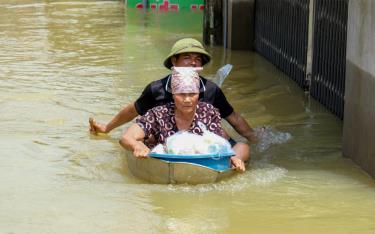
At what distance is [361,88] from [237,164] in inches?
58.3

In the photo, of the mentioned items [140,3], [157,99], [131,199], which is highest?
[157,99]

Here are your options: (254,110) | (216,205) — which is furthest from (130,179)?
(254,110)

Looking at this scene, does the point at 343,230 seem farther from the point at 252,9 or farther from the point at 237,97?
the point at 252,9

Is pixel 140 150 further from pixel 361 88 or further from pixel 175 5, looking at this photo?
pixel 175 5

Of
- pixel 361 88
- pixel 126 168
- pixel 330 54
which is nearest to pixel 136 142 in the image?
pixel 126 168

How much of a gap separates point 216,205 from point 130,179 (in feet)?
3.47

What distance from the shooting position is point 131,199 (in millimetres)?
6801

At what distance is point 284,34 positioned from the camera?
43.4 feet

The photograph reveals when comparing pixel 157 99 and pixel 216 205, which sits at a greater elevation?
pixel 157 99

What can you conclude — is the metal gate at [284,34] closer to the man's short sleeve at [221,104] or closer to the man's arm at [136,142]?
the man's short sleeve at [221,104]


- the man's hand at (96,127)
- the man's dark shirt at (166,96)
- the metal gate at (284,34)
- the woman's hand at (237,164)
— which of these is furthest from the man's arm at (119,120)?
the metal gate at (284,34)

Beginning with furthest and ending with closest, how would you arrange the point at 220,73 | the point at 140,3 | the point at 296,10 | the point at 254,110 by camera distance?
the point at 140,3 < the point at 296,10 < the point at 254,110 < the point at 220,73

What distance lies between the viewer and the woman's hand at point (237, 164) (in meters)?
6.95

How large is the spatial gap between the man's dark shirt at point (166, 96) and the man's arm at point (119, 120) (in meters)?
0.25
